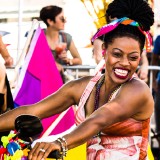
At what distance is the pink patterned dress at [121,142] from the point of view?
3980mm

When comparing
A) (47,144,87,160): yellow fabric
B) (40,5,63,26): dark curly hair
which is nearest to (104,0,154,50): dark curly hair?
(47,144,87,160): yellow fabric

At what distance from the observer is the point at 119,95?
12.7 ft

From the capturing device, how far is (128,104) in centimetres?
381

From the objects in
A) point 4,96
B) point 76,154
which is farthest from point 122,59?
point 76,154

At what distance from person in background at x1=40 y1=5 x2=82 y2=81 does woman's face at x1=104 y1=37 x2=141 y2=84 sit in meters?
4.00

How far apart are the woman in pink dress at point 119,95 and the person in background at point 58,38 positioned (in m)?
3.89

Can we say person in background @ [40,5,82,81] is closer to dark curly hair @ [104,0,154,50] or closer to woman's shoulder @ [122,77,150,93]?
dark curly hair @ [104,0,154,50]

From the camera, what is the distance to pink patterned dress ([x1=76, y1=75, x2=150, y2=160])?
398 centimetres

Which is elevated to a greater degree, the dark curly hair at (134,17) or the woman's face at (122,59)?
the dark curly hair at (134,17)

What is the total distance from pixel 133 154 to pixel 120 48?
0.63 metres

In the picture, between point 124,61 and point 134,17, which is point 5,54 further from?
point 124,61

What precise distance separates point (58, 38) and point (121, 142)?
14.3ft

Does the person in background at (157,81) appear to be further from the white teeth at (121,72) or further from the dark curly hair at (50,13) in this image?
the white teeth at (121,72)

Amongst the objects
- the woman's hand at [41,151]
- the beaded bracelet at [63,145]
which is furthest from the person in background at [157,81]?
the woman's hand at [41,151]
